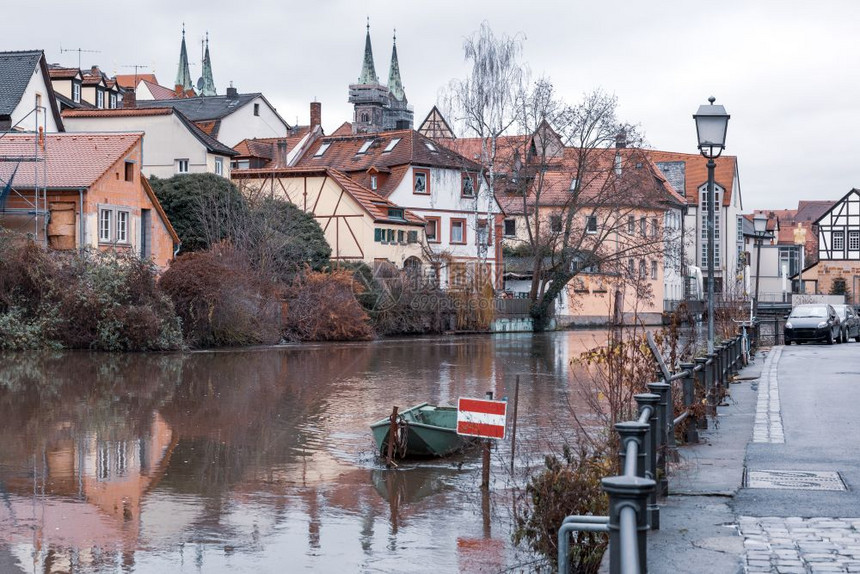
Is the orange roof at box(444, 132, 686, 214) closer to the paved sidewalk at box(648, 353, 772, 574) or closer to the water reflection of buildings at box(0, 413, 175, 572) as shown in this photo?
the water reflection of buildings at box(0, 413, 175, 572)

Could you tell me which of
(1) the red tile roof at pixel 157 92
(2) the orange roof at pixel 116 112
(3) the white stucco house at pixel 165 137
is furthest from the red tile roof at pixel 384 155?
(1) the red tile roof at pixel 157 92

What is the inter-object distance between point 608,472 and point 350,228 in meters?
55.6

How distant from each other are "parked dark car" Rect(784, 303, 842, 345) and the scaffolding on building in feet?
93.1

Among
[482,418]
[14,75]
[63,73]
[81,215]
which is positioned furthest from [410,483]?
[63,73]

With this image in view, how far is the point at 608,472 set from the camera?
32.0 feet

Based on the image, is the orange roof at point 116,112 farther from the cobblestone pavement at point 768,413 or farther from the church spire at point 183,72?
the church spire at point 183,72

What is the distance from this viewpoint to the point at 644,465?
6.98 metres

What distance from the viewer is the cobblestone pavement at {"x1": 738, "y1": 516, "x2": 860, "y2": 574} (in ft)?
24.8

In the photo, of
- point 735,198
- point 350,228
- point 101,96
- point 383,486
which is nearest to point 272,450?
point 383,486

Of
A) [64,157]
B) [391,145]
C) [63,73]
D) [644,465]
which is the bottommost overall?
[644,465]

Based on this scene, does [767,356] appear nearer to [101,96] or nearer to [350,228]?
[350,228]

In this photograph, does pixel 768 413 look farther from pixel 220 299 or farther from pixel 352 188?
pixel 352 188

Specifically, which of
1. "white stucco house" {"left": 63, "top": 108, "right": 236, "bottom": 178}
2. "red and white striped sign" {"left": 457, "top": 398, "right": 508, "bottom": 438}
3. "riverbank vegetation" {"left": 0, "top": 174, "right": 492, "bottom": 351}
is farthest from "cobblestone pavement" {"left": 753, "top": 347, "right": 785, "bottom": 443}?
"white stucco house" {"left": 63, "top": 108, "right": 236, "bottom": 178}

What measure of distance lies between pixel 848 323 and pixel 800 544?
4231 centimetres
